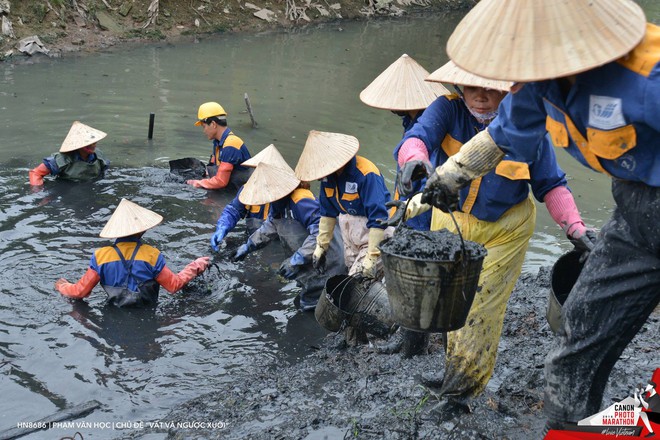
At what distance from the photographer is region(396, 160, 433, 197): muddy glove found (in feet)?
10.9

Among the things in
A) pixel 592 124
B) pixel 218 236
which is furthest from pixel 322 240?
pixel 592 124

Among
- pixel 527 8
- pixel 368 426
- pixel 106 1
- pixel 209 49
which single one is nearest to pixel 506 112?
pixel 527 8

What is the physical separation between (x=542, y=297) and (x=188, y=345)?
2868 mm

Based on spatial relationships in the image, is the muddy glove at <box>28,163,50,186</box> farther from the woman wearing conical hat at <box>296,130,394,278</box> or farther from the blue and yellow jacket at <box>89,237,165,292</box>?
the woman wearing conical hat at <box>296,130,394,278</box>

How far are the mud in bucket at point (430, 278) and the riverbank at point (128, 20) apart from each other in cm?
1309

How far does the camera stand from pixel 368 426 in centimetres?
391

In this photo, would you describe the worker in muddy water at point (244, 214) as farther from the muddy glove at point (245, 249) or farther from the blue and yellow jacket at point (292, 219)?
the blue and yellow jacket at point (292, 219)

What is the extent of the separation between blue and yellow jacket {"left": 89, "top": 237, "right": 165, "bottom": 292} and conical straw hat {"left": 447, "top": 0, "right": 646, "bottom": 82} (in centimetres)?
399

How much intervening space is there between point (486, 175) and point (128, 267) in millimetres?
3348

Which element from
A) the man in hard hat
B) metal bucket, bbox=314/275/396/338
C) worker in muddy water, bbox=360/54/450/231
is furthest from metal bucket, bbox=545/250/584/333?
the man in hard hat

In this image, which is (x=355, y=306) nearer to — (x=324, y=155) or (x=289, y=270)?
(x=289, y=270)

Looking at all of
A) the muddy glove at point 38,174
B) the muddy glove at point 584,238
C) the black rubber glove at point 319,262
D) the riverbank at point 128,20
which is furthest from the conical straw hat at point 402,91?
the riverbank at point 128,20

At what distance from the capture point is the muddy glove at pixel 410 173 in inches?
131

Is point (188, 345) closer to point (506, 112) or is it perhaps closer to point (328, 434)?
point (328, 434)
